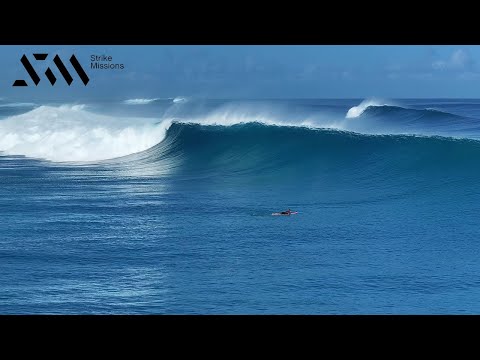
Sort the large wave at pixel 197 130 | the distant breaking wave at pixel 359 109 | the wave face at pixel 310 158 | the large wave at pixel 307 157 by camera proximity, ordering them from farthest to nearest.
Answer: the distant breaking wave at pixel 359 109 → the large wave at pixel 197 130 → the large wave at pixel 307 157 → the wave face at pixel 310 158

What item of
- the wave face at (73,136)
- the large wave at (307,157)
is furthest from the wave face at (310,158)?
the wave face at (73,136)

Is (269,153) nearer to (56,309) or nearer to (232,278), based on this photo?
(232,278)

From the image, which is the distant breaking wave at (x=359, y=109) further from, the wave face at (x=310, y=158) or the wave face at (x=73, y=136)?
the wave face at (x=73, y=136)

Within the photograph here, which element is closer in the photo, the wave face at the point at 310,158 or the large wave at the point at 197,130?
the wave face at the point at 310,158

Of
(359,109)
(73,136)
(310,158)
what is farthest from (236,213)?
(359,109)

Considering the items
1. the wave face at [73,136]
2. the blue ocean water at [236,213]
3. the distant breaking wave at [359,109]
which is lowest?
the blue ocean water at [236,213]

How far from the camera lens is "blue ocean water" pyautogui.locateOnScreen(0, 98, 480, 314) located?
329 inches

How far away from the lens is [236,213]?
12.4 m

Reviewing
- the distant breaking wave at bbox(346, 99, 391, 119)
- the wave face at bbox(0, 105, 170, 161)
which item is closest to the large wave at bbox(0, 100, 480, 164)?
the wave face at bbox(0, 105, 170, 161)

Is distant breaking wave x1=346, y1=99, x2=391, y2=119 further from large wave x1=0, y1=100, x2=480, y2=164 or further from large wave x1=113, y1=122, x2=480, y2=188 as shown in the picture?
large wave x1=113, y1=122, x2=480, y2=188

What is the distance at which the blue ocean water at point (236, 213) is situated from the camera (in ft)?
27.4

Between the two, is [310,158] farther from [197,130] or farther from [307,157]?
[197,130]
